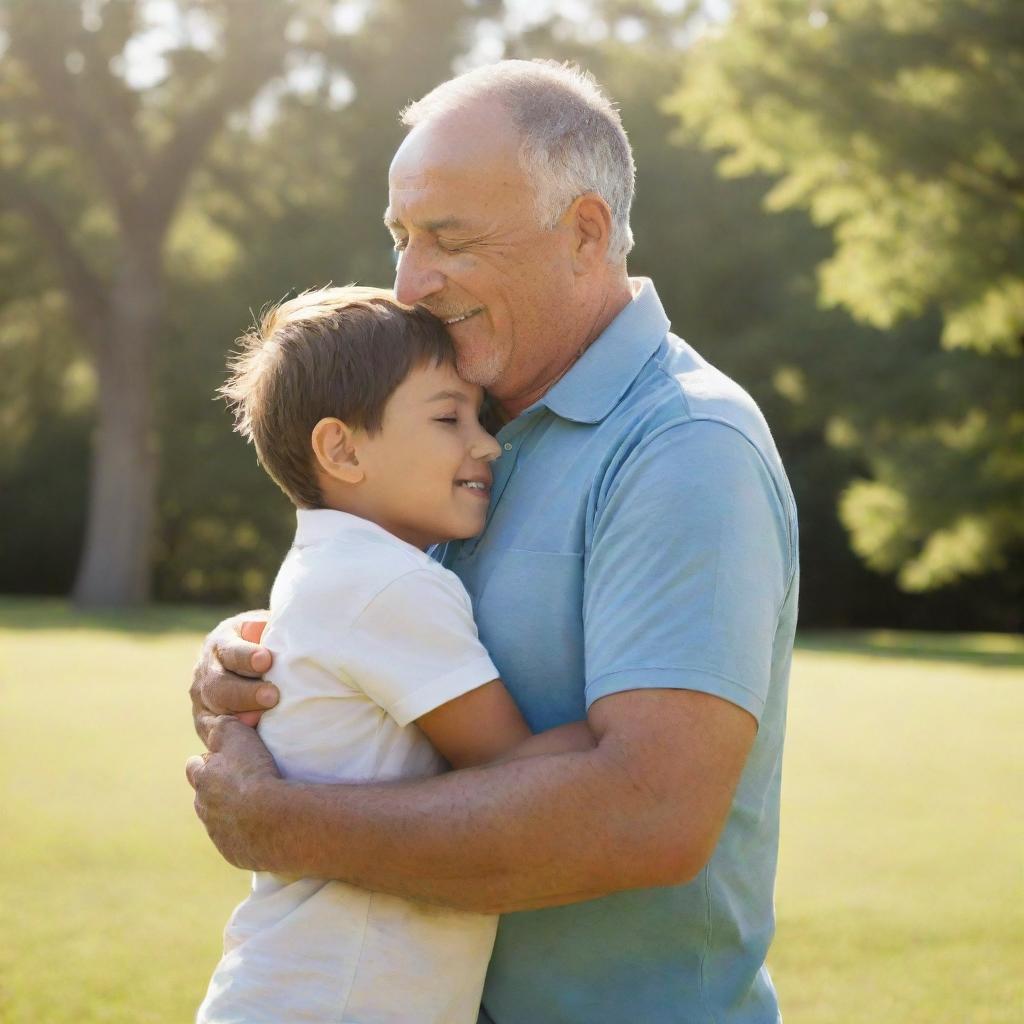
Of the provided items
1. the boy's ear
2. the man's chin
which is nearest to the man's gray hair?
the man's chin

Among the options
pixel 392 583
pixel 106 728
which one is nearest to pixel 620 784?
pixel 392 583

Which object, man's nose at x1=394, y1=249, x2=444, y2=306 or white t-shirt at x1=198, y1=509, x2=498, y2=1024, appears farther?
man's nose at x1=394, y1=249, x2=444, y2=306

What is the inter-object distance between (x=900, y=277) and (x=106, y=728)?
846 centimetres

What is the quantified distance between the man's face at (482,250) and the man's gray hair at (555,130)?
1.0 inches

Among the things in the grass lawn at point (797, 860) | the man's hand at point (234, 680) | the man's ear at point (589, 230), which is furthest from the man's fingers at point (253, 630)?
the grass lawn at point (797, 860)

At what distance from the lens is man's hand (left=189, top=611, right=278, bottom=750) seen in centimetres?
235

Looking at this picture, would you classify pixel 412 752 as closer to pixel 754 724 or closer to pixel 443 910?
pixel 443 910

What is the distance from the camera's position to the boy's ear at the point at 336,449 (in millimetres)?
2486

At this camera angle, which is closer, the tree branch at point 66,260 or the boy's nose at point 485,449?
the boy's nose at point 485,449

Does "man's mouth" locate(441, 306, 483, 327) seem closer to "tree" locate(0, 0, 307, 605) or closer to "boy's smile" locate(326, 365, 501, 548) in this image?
"boy's smile" locate(326, 365, 501, 548)

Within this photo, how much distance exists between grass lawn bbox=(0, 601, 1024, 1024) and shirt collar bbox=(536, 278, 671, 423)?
10.4 ft

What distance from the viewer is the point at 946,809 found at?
315 inches

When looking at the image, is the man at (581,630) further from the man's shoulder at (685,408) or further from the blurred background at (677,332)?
the blurred background at (677,332)

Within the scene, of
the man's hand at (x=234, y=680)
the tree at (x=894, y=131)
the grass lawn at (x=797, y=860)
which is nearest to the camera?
the man's hand at (x=234, y=680)
